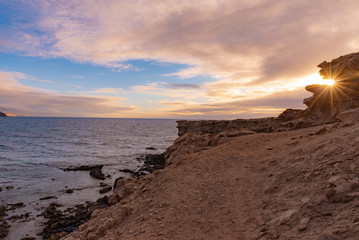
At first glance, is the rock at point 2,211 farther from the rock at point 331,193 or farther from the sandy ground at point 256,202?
the rock at point 331,193

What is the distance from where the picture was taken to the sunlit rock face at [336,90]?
17.2 meters

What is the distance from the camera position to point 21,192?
2191 cm

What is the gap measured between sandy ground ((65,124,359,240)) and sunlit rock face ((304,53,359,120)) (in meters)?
12.4

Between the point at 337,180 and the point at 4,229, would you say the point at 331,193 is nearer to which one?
the point at 337,180

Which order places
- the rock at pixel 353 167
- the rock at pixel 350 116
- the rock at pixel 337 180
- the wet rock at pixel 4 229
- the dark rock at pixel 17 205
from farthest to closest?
the dark rock at pixel 17 205, the wet rock at pixel 4 229, the rock at pixel 350 116, the rock at pixel 353 167, the rock at pixel 337 180

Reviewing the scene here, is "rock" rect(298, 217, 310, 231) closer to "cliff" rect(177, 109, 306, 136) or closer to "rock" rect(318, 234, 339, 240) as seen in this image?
"rock" rect(318, 234, 339, 240)

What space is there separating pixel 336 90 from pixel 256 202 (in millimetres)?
17897

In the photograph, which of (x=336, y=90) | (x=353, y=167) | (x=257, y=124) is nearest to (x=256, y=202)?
(x=353, y=167)

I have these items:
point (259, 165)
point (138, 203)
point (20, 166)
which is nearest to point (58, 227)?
point (138, 203)

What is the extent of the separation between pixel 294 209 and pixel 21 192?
1047 inches

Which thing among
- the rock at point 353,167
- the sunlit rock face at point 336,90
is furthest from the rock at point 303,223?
the sunlit rock face at point 336,90

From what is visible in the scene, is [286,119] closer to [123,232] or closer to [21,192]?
[123,232]

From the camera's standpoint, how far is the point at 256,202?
7125 mm

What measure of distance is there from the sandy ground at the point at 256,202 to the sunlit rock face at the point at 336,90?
12432 millimetres
